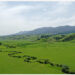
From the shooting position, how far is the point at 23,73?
105 ft

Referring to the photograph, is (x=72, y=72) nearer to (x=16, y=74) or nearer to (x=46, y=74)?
(x=46, y=74)

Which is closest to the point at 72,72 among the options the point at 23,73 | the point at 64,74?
the point at 64,74

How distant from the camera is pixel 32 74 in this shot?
3058cm

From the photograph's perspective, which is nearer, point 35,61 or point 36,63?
point 36,63

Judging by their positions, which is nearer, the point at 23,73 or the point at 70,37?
the point at 23,73

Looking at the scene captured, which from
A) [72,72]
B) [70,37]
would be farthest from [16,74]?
[70,37]

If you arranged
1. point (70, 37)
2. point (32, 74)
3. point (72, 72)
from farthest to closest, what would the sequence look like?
point (70, 37)
point (72, 72)
point (32, 74)

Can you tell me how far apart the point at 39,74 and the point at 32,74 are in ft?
5.57

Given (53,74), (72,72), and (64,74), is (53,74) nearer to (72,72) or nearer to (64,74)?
(64,74)

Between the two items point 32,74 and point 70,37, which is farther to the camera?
point 70,37

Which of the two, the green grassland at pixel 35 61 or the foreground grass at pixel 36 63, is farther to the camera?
the green grassland at pixel 35 61

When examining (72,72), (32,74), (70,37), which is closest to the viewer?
(32,74)

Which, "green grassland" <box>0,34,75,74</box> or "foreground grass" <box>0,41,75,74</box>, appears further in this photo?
"green grassland" <box>0,34,75,74</box>

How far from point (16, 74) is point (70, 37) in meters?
119
